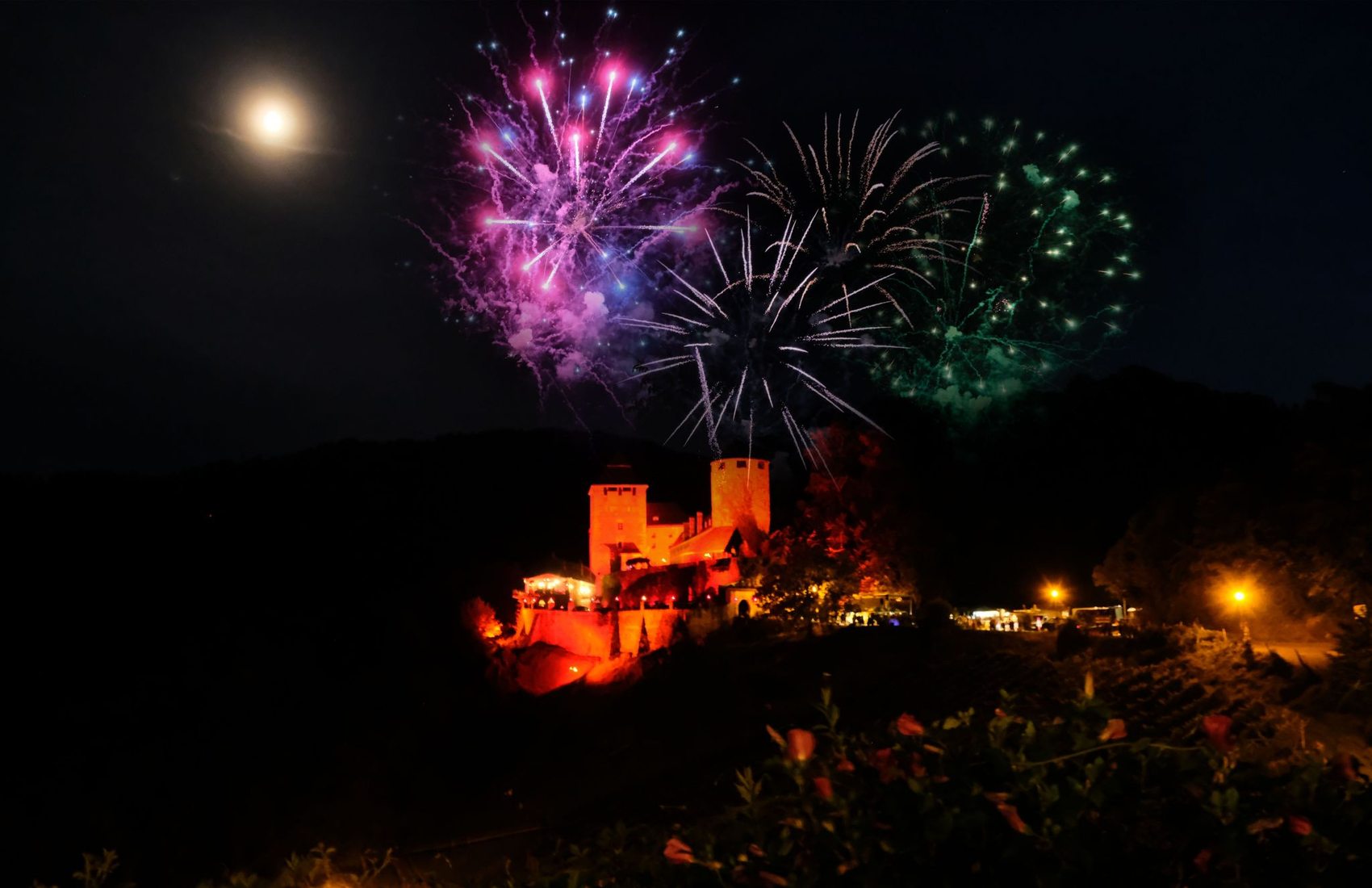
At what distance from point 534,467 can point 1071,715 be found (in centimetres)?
6954

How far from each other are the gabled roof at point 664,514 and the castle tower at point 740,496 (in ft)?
9.58

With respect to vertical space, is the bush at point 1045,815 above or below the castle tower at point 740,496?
below

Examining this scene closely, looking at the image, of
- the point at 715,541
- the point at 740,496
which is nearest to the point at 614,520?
the point at 715,541

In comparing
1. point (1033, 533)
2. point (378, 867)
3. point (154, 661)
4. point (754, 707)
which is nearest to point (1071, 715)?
point (378, 867)

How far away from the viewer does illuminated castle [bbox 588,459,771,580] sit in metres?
33.3

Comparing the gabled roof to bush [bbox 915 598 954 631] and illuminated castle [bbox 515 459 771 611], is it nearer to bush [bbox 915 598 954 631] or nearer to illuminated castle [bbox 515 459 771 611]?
illuminated castle [bbox 515 459 771 611]

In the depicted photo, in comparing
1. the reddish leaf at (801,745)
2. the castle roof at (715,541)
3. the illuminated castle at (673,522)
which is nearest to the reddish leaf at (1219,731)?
the reddish leaf at (801,745)

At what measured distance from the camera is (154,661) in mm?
51062

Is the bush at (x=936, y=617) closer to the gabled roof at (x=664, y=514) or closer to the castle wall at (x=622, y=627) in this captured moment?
the castle wall at (x=622, y=627)

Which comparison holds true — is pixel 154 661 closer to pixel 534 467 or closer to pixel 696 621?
pixel 534 467

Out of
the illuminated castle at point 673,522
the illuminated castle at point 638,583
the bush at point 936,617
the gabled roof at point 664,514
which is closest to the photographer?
the bush at point 936,617

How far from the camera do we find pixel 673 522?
120 feet

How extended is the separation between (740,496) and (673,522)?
3.86 m

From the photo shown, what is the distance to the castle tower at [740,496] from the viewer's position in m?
33.7
